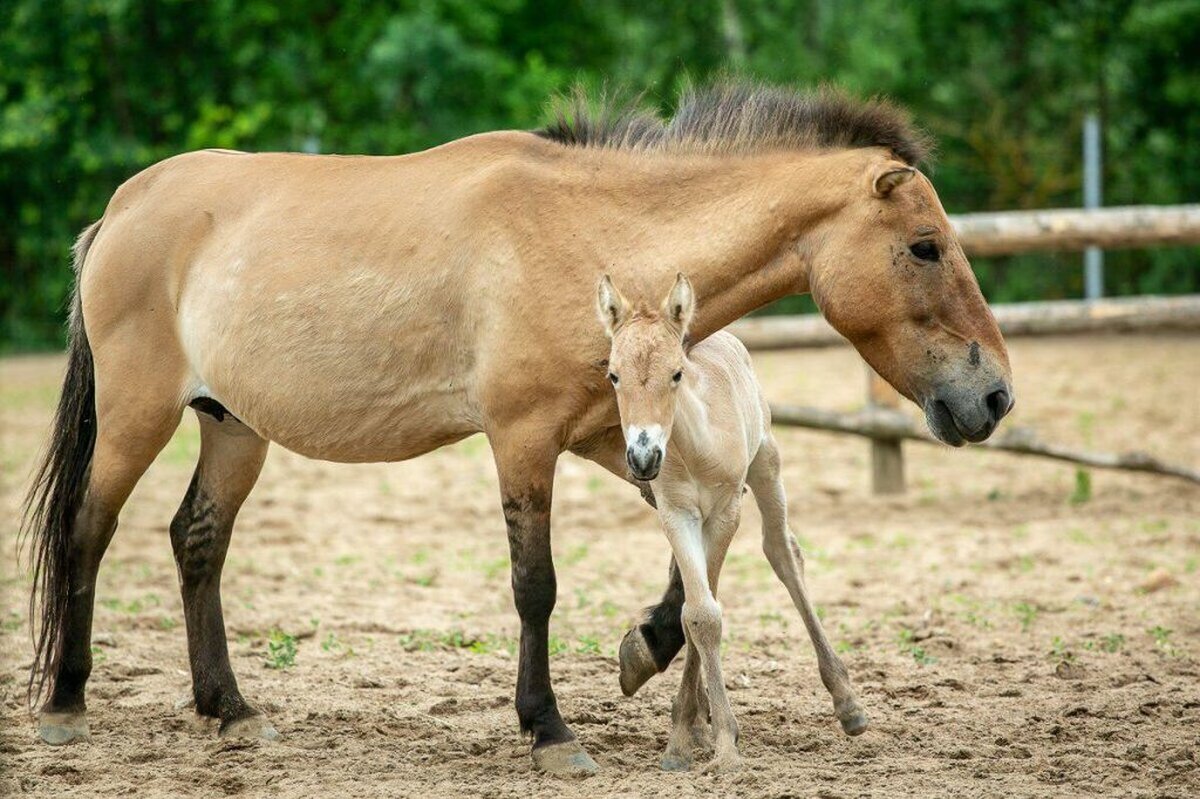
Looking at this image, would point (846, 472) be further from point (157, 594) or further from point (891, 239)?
point (891, 239)

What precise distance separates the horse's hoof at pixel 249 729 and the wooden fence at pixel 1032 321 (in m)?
4.94

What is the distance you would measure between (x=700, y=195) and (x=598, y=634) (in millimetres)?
2493

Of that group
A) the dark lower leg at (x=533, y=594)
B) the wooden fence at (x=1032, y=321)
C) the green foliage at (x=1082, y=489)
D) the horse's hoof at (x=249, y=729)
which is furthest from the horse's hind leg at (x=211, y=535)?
the green foliage at (x=1082, y=489)

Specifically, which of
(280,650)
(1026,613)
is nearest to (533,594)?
(280,650)

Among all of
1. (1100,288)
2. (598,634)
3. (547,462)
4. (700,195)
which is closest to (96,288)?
(547,462)

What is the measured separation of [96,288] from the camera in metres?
5.29

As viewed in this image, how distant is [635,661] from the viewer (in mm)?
4953

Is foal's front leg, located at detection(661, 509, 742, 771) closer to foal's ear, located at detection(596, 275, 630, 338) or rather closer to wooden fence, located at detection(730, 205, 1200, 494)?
foal's ear, located at detection(596, 275, 630, 338)

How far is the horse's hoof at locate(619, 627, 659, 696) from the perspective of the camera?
4.95m

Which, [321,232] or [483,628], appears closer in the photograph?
[321,232]

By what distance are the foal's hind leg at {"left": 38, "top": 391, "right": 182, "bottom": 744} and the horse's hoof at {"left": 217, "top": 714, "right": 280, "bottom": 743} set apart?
49 centimetres

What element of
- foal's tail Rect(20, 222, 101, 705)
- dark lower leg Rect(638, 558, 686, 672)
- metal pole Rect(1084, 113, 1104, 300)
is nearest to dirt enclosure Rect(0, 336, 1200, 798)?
dark lower leg Rect(638, 558, 686, 672)

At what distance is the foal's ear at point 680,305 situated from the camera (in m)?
4.48

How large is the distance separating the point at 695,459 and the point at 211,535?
197 centimetres
